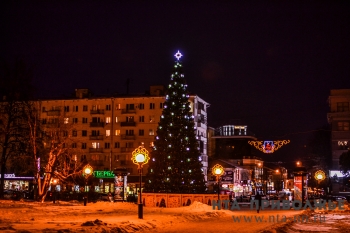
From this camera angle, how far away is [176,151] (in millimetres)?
43844

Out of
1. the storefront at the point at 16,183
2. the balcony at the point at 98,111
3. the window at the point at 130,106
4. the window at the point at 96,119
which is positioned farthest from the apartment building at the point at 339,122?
the storefront at the point at 16,183

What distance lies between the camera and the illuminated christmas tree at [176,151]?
43.7 meters

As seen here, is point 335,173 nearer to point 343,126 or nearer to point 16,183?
point 343,126

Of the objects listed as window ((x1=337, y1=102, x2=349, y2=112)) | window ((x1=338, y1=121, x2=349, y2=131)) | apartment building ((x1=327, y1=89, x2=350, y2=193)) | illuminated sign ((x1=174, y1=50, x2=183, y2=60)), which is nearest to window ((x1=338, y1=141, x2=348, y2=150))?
apartment building ((x1=327, y1=89, x2=350, y2=193))

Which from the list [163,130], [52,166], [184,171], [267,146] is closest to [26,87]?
[52,166]

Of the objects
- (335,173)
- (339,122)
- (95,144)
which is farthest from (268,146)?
(95,144)

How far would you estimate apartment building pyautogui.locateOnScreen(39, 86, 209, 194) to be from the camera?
84.7m

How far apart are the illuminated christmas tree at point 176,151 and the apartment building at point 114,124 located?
39.7 m

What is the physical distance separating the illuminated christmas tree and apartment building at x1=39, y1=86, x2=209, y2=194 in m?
39.7

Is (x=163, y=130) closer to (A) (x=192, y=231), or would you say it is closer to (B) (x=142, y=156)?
(B) (x=142, y=156)

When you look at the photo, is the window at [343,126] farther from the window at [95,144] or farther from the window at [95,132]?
the window at [95,132]

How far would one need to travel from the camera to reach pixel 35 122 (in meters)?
44.3

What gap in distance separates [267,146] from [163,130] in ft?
34.5

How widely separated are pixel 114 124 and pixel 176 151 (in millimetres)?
43826
